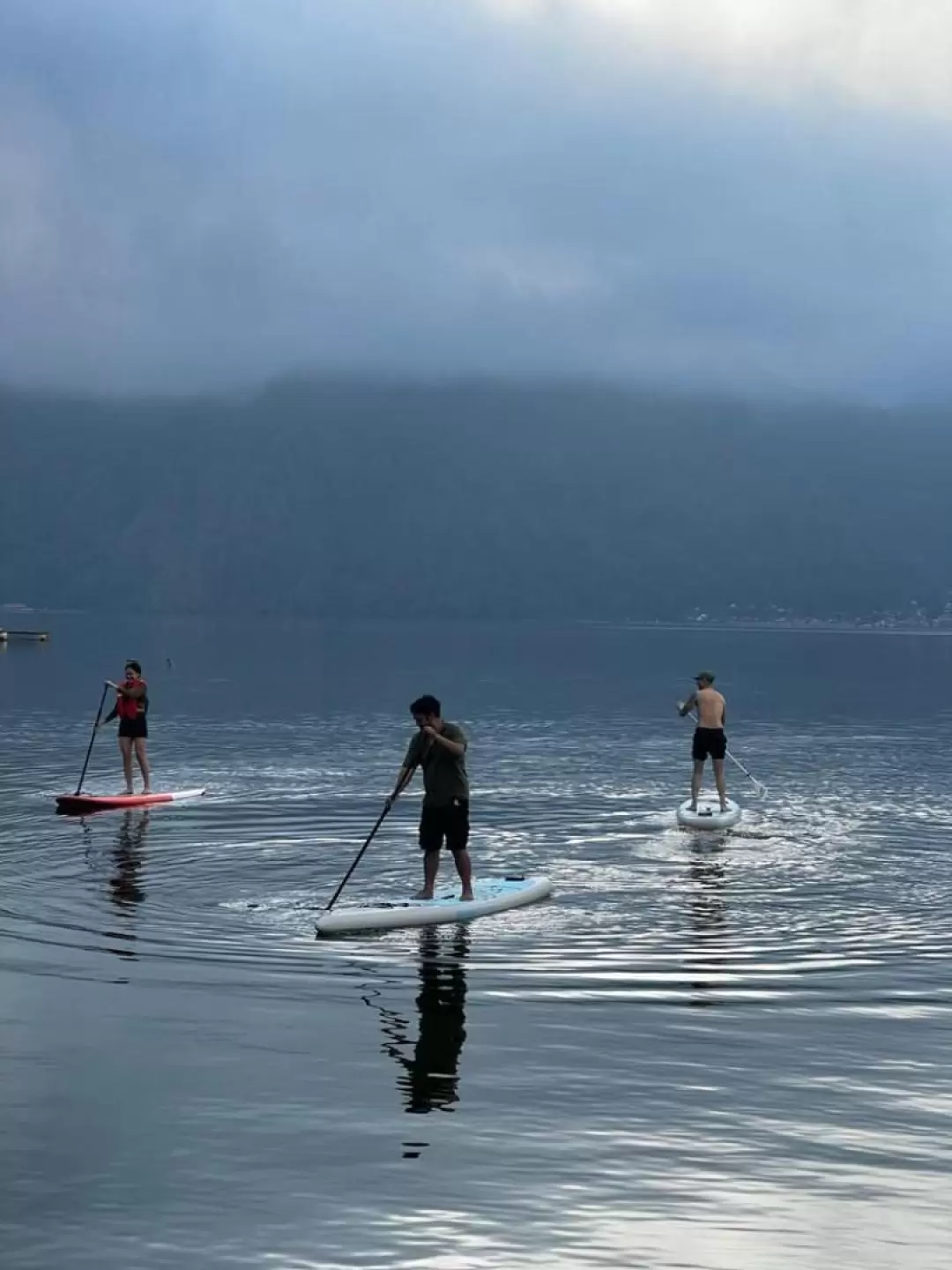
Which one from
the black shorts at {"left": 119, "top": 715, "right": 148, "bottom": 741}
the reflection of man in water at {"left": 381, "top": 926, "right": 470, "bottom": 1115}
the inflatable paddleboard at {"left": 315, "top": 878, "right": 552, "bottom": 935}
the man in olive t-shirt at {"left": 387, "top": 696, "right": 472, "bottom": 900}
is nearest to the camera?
the reflection of man in water at {"left": 381, "top": 926, "right": 470, "bottom": 1115}

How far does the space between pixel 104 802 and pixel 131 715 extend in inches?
77.8

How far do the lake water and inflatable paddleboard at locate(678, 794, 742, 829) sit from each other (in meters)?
0.92

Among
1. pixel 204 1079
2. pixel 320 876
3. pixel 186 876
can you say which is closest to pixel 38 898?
pixel 186 876

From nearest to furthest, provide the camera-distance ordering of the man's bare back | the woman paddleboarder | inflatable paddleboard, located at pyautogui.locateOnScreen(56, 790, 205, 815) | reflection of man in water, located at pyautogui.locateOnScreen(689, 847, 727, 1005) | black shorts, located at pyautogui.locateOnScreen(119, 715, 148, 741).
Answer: reflection of man in water, located at pyautogui.locateOnScreen(689, 847, 727, 1005) → the man's bare back → inflatable paddleboard, located at pyautogui.locateOnScreen(56, 790, 205, 815) → the woman paddleboarder → black shorts, located at pyautogui.locateOnScreen(119, 715, 148, 741)

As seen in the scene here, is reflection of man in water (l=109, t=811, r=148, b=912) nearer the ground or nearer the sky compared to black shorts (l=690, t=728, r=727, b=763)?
nearer the ground

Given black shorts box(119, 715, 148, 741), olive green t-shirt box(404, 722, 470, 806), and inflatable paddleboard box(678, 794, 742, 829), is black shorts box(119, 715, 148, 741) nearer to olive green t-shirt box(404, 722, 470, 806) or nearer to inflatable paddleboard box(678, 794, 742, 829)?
inflatable paddleboard box(678, 794, 742, 829)

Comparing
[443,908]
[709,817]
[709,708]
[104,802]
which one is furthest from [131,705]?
[443,908]

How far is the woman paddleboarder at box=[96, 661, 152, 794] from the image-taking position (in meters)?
33.0

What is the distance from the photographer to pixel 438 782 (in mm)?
20469

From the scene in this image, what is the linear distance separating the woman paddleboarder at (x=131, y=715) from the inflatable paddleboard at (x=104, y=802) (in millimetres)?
332

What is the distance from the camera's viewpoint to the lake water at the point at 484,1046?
34.4 ft

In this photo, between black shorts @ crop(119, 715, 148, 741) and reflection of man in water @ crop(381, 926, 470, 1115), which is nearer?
reflection of man in water @ crop(381, 926, 470, 1115)

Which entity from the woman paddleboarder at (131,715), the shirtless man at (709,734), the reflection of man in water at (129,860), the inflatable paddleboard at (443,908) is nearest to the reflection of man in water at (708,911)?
the inflatable paddleboard at (443,908)

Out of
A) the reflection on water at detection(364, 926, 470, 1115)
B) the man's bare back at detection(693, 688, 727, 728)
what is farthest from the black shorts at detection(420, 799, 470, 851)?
the man's bare back at detection(693, 688, 727, 728)
